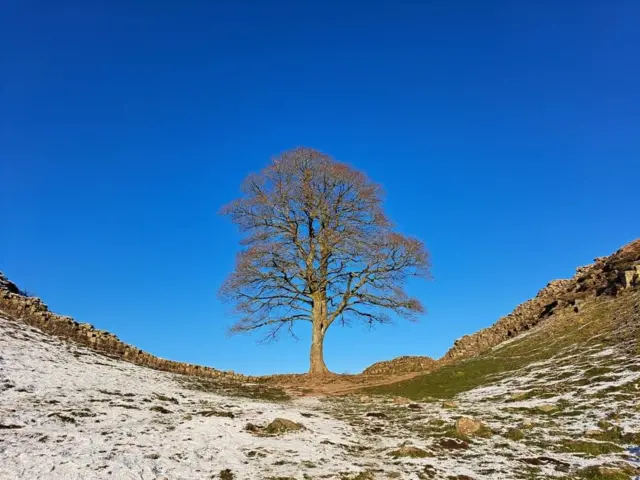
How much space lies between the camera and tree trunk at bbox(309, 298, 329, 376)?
24.7 metres

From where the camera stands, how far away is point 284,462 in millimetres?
9305

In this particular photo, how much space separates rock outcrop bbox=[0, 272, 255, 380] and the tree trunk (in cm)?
569

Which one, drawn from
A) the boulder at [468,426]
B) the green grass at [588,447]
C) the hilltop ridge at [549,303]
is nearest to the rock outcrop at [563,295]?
the hilltop ridge at [549,303]

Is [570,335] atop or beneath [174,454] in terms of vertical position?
atop

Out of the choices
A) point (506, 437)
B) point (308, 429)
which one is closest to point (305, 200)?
point (308, 429)

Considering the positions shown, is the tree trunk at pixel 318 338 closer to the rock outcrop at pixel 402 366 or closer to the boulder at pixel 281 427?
the rock outcrop at pixel 402 366

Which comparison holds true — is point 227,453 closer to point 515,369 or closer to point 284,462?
point 284,462

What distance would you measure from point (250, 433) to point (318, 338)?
13.7 m

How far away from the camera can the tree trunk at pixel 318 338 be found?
81.0ft

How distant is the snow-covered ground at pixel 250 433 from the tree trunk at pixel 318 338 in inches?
308

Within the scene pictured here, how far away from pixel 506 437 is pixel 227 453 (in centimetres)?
622

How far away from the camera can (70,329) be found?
833 inches

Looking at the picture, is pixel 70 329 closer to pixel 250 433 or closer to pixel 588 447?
pixel 250 433

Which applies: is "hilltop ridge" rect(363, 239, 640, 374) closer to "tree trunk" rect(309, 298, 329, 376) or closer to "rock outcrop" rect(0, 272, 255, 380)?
"tree trunk" rect(309, 298, 329, 376)
